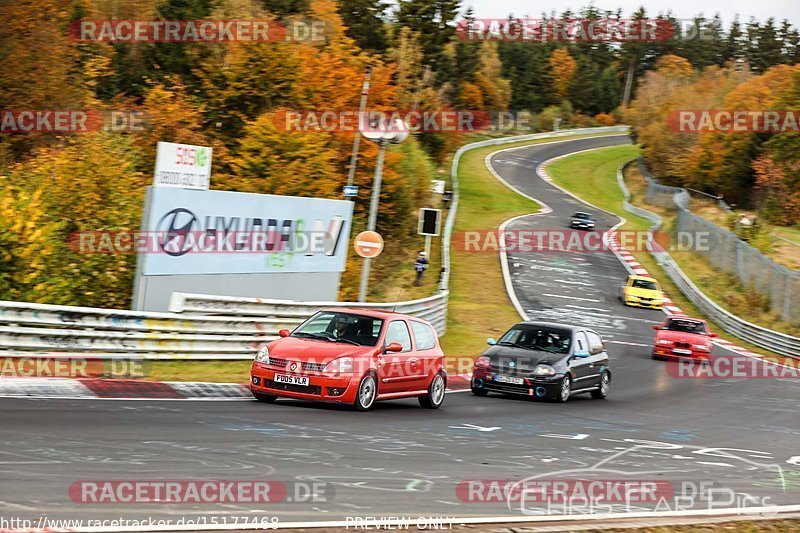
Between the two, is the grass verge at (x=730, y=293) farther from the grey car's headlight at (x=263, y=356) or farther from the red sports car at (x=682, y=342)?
the grey car's headlight at (x=263, y=356)

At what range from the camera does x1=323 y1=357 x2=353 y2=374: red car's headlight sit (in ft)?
45.6

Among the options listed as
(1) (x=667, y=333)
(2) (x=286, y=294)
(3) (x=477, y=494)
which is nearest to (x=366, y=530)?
(3) (x=477, y=494)

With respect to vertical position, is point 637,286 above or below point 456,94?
below

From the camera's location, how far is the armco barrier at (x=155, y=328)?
14.7 m

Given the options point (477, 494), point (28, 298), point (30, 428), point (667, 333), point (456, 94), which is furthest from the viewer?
point (456, 94)

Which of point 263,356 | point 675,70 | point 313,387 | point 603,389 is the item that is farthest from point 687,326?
point 675,70

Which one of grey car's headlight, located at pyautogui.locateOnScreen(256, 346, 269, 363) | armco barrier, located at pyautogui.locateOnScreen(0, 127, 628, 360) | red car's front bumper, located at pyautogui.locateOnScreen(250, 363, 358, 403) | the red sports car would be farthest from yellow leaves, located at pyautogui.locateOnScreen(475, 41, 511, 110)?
red car's front bumper, located at pyautogui.locateOnScreen(250, 363, 358, 403)

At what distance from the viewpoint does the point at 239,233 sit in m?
20.3

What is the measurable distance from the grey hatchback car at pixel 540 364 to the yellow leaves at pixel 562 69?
5125 inches

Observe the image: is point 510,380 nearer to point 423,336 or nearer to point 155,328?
point 423,336

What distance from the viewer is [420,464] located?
10.0 metres

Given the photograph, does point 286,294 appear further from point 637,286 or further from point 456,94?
point 456,94

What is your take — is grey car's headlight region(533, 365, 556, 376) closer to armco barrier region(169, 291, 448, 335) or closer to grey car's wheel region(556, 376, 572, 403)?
grey car's wheel region(556, 376, 572, 403)

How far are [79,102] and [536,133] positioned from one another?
7861 centimetres
